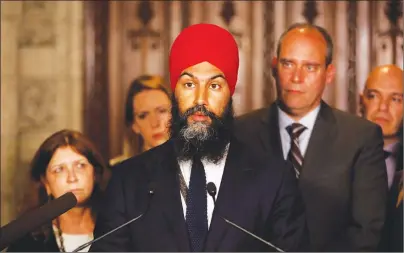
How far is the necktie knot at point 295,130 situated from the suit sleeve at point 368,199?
0.23 m

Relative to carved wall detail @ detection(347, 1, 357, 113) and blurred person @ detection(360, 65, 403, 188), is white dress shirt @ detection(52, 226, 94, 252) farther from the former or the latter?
carved wall detail @ detection(347, 1, 357, 113)

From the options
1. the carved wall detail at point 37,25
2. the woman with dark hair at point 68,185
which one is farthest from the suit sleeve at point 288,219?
the carved wall detail at point 37,25

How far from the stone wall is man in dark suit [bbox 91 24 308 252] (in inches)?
68.2

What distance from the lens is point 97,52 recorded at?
4.11 metres

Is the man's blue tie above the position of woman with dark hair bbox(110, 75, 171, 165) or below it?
below

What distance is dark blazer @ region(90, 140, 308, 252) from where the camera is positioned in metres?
2.17

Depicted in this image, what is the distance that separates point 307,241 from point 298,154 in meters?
0.53

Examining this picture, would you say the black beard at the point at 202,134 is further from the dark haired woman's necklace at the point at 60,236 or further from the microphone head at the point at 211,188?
the dark haired woman's necklace at the point at 60,236

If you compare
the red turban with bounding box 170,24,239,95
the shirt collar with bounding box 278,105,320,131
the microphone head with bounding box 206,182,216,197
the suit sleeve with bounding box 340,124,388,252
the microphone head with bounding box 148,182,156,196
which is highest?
the red turban with bounding box 170,24,239,95

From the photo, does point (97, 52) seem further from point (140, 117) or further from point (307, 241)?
point (307, 241)

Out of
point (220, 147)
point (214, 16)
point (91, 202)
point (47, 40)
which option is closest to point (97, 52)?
point (47, 40)

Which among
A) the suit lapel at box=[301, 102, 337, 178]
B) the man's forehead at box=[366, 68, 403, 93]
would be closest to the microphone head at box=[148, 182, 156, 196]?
the suit lapel at box=[301, 102, 337, 178]

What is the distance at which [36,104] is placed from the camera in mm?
3957

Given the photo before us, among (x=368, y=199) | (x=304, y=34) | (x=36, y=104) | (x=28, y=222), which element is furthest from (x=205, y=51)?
(x=36, y=104)
